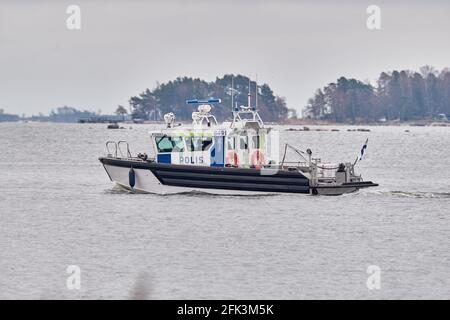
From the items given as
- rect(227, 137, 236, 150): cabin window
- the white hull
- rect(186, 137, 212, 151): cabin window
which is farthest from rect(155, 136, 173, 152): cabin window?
rect(227, 137, 236, 150): cabin window

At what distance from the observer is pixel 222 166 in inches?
1876

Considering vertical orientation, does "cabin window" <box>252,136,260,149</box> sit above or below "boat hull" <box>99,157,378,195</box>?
above

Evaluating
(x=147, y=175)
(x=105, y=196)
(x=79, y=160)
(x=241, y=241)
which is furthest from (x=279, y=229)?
(x=79, y=160)

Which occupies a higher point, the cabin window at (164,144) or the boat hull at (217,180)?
the cabin window at (164,144)

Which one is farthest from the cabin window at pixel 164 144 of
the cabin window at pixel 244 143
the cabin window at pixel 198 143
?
the cabin window at pixel 244 143

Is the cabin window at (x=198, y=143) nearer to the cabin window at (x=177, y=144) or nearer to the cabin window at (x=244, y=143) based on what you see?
the cabin window at (x=177, y=144)

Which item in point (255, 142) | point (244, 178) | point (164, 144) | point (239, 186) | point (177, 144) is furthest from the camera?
point (255, 142)

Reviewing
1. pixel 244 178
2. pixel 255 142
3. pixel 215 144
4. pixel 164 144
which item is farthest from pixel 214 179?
pixel 164 144

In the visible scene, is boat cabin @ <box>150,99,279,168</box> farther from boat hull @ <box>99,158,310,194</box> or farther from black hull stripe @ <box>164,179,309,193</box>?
black hull stripe @ <box>164,179,309,193</box>

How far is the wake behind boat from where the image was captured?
154 feet

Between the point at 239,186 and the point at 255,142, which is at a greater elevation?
the point at 255,142

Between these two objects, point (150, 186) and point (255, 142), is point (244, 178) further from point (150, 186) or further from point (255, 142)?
point (150, 186)

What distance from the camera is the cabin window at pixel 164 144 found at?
158ft
